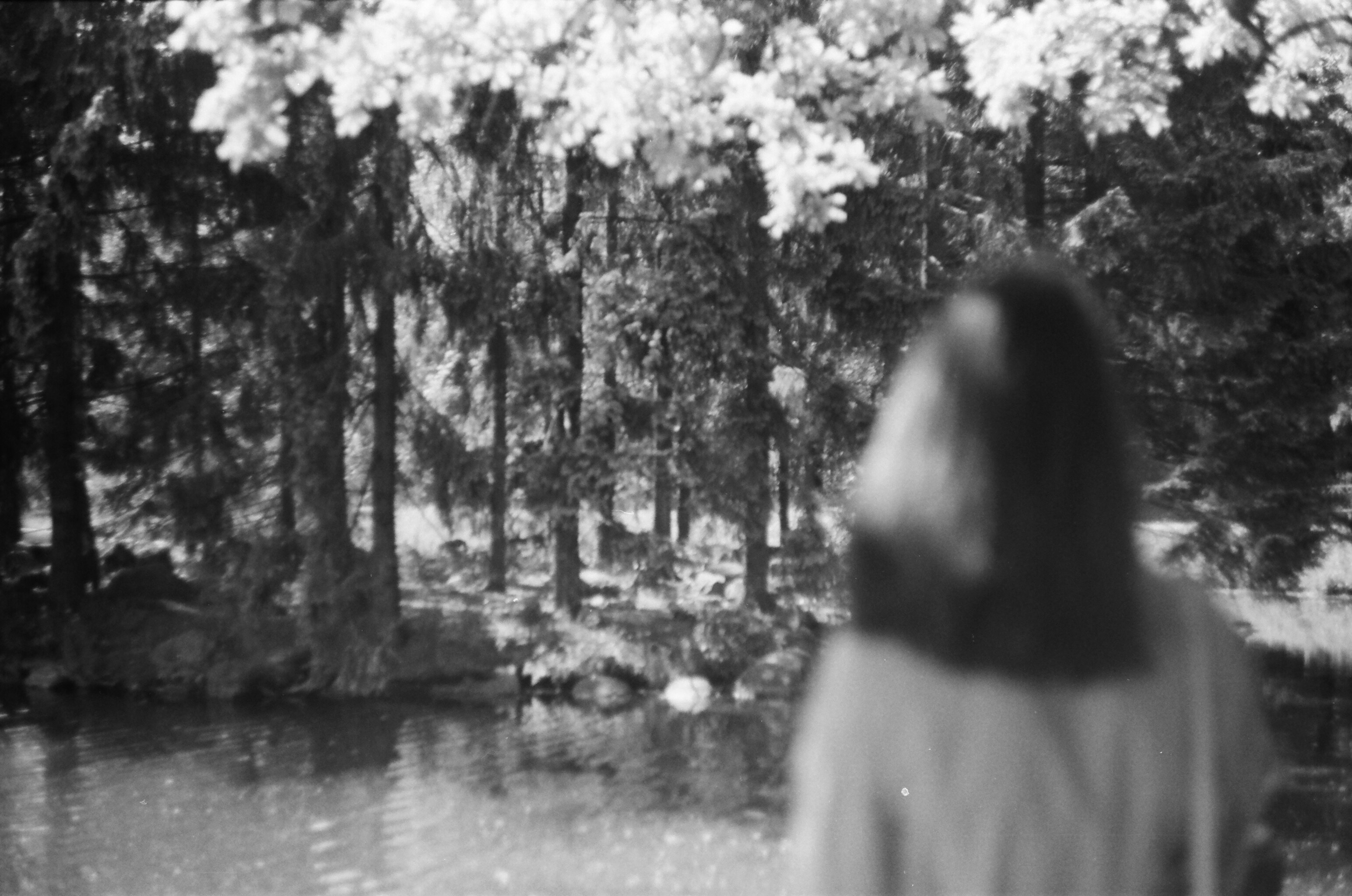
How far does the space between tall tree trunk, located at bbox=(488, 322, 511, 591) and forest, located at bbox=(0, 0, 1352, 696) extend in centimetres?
4

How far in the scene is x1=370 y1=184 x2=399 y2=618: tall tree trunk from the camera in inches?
624

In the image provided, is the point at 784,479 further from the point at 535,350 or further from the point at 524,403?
the point at 535,350

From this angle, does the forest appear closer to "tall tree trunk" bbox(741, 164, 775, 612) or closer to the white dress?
"tall tree trunk" bbox(741, 164, 775, 612)

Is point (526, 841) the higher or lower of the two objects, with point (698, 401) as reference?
lower

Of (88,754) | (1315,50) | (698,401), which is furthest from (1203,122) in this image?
(88,754)

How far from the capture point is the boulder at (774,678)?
15.1 meters

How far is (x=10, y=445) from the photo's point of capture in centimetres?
1728

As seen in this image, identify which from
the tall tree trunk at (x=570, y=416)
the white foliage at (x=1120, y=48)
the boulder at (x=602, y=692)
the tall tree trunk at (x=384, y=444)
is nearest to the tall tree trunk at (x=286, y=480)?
the tall tree trunk at (x=384, y=444)

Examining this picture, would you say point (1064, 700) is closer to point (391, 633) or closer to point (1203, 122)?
point (391, 633)

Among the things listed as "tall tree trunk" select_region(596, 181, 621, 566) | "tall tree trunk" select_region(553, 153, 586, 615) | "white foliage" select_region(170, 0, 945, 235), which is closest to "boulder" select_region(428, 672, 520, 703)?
"tall tree trunk" select_region(553, 153, 586, 615)

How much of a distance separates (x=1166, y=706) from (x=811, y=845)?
0.43 meters

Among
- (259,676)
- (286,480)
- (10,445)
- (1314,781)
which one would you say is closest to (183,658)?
(259,676)

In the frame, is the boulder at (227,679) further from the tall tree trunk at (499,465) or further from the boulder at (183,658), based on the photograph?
the tall tree trunk at (499,465)

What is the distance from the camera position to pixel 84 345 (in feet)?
56.2
